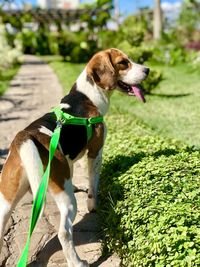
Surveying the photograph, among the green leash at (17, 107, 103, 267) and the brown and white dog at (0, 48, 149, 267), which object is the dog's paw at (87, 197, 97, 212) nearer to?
the brown and white dog at (0, 48, 149, 267)

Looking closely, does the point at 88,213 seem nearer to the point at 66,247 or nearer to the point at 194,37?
the point at 66,247

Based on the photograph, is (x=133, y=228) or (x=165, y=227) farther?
(x=133, y=228)

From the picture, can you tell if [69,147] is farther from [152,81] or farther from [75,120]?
[152,81]

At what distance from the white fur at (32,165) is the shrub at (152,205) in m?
0.74

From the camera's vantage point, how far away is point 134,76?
4285 mm

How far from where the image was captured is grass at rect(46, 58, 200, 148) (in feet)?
25.1

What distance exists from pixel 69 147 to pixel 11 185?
0.66 m

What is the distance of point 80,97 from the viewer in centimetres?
419

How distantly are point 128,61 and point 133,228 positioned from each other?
173 centimetres

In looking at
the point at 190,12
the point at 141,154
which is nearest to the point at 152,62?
the point at 141,154

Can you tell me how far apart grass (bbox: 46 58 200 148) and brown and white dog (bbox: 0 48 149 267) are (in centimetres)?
248

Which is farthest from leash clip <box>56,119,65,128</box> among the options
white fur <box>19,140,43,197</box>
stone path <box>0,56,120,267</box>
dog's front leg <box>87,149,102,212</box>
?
stone path <box>0,56,120,267</box>

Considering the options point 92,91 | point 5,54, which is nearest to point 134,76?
point 92,91

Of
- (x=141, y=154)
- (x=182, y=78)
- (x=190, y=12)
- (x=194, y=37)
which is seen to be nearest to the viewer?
(x=141, y=154)
